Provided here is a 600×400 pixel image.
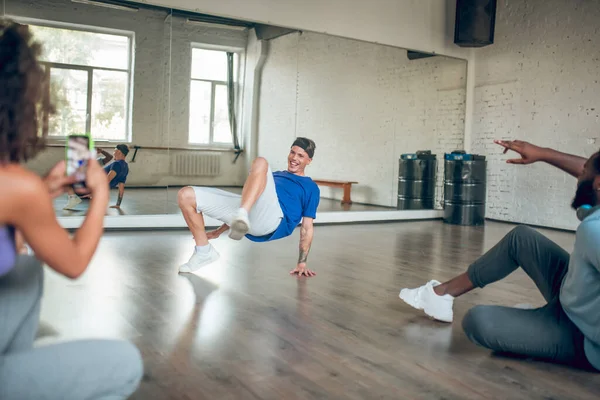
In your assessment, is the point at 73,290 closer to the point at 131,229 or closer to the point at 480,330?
the point at 480,330

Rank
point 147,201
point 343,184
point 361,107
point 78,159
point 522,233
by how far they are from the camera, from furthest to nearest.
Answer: point 343,184, point 361,107, point 147,201, point 522,233, point 78,159

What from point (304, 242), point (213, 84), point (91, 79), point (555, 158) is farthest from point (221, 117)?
point (555, 158)

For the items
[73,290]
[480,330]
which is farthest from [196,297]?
[480,330]

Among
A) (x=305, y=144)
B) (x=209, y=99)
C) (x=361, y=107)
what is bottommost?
(x=305, y=144)

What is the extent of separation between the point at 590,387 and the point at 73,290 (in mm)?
2582

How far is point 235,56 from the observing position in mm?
6406

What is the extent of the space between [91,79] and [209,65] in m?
1.28

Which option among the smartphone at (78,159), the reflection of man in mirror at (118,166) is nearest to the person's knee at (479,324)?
the smartphone at (78,159)

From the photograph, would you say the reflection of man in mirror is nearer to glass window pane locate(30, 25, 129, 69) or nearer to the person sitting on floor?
glass window pane locate(30, 25, 129, 69)

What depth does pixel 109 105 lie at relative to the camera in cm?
579

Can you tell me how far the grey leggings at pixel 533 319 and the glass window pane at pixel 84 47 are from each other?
4589mm

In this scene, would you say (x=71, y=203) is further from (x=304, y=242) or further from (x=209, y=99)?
(x=304, y=242)

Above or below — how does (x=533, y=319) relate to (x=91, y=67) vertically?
below

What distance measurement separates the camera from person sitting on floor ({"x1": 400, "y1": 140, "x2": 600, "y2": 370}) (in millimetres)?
1908
